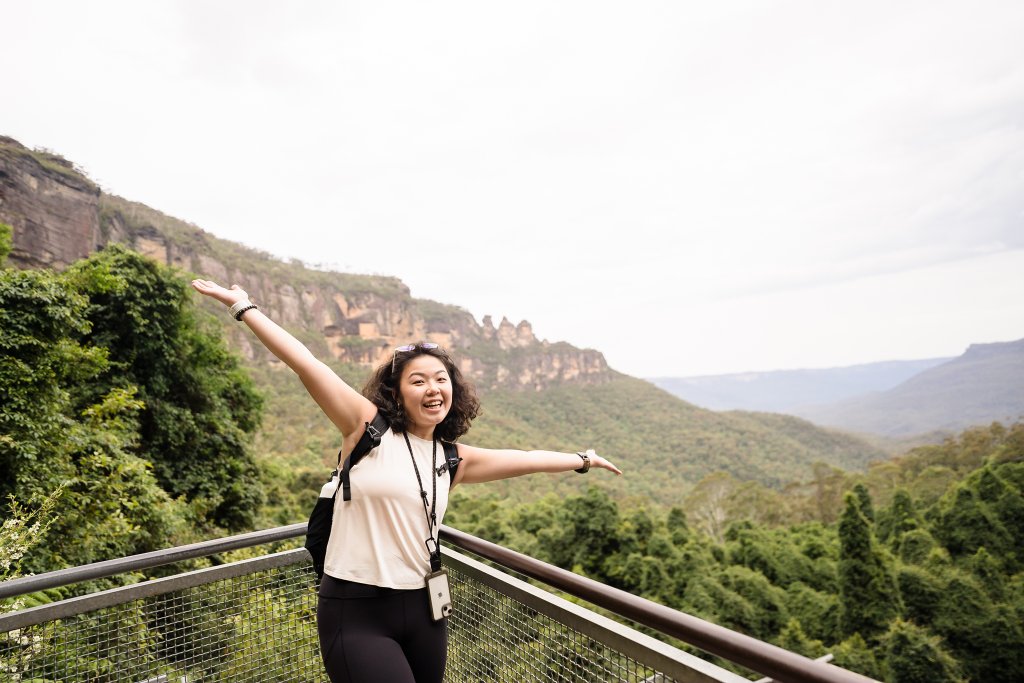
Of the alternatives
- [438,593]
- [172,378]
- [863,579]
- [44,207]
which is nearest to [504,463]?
[438,593]

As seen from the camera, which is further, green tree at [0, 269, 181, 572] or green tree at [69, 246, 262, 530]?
green tree at [69, 246, 262, 530]

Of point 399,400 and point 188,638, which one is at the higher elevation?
point 399,400

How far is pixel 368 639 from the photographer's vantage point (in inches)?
47.1

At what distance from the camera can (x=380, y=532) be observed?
1.23 m

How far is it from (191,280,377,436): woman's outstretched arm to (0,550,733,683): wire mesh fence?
2.35 ft

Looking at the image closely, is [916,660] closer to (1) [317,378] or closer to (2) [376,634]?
(2) [376,634]

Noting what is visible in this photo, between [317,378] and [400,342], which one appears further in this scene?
[400,342]

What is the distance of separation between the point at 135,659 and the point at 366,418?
4.92 ft

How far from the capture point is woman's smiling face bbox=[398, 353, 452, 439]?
1362 mm

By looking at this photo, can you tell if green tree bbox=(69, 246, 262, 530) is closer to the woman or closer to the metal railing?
the metal railing

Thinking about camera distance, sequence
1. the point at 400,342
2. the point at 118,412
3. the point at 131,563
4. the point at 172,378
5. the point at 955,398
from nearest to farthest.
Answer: the point at 131,563, the point at 118,412, the point at 172,378, the point at 400,342, the point at 955,398

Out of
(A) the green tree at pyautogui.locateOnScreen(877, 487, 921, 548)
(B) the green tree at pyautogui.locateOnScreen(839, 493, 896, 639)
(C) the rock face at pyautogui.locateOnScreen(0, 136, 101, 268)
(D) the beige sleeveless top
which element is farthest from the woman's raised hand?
(A) the green tree at pyautogui.locateOnScreen(877, 487, 921, 548)

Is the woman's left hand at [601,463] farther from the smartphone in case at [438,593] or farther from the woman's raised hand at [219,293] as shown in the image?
the woman's raised hand at [219,293]

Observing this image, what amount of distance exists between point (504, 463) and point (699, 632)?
2.35 ft
